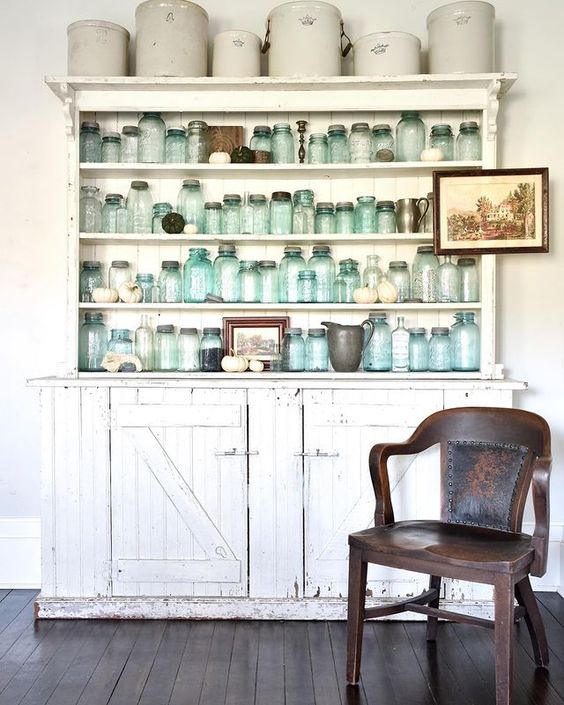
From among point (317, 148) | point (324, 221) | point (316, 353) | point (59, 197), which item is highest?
point (317, 148)

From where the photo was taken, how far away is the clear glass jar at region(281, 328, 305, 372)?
3.00 m

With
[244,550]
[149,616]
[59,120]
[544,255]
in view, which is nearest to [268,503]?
[244,550]

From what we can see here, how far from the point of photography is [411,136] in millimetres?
3025

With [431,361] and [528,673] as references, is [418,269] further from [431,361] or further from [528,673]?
[528,673]

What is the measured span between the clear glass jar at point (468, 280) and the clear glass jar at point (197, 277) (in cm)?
106

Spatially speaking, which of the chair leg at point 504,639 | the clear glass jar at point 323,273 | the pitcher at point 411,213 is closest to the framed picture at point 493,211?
the pitcher at point 411,213

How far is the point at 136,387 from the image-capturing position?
8.95 feet

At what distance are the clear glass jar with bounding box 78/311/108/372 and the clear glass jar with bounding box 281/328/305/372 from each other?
2.55 ft

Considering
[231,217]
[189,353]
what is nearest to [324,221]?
[231,217]

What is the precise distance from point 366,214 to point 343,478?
112 centimetres

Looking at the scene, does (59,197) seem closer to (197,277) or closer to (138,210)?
(138,210)

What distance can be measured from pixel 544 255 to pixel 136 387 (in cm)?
184

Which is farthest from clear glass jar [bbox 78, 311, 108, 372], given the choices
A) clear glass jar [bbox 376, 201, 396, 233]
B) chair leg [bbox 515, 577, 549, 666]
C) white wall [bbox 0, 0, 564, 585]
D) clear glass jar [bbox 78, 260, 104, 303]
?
chair leg [bbox 515, 577, 549, 666]

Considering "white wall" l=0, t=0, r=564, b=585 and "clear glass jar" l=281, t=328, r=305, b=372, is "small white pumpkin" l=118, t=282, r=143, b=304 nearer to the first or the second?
"white wall" l=0, t=0, r=564, b=585
